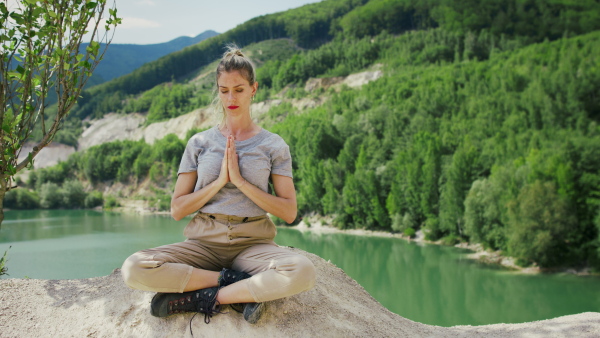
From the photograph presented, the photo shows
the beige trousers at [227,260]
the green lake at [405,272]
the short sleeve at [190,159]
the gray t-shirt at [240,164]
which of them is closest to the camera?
the beige trousers at [227,260]

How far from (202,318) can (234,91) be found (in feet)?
5.84

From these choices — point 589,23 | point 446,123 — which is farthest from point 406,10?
point 446,123

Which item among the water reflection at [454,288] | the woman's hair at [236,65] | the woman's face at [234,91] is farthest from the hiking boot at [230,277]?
the water reflection at [454,288]

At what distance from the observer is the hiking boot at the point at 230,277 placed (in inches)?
153

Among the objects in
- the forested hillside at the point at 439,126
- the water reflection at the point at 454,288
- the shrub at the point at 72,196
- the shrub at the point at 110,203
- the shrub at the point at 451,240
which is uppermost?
the forested hillside at the point at 439,126

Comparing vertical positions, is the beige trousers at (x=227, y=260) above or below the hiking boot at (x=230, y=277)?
above

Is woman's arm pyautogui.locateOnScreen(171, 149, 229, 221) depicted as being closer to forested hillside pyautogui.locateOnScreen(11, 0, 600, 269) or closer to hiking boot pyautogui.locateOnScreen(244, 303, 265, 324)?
hiking boot pyautogui.locateOnScreen(244, 303, 265, 324)

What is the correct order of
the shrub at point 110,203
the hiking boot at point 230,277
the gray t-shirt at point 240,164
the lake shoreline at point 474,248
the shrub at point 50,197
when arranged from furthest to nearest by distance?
the shrub at point 110,203
the shrub at point 50,197
the lake shoreline at point 474,248
the gray t-shirt at point 240,164
the hiking boot at point 230,277

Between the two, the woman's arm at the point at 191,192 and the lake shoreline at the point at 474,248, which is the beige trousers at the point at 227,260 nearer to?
the woman's arm at the point at 191,192

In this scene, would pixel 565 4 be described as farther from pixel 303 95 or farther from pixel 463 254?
pixel 463 254

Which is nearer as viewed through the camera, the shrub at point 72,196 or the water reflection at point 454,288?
the water reflection at point 454,288

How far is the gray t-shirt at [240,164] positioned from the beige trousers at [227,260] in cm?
10

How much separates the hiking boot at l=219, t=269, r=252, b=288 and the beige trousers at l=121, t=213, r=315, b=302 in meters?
0.09

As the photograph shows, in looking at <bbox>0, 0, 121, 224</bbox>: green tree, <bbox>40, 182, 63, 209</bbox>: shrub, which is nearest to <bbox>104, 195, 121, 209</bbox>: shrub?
<bbox>40, 182, 63, 209</bbox>: shrub
